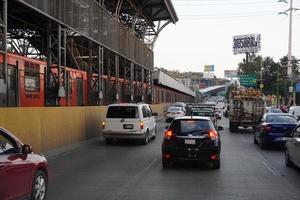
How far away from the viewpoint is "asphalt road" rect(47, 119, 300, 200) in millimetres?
10227

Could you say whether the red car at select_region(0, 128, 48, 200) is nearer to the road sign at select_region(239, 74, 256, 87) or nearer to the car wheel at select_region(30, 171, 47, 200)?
the car wheel at select_region(30, 171, 47, 200)

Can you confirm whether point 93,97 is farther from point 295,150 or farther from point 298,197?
point 298,197

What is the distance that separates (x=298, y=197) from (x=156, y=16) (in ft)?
155

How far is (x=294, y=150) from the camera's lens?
1372 centimetres

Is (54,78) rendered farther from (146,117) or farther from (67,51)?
(67,51)

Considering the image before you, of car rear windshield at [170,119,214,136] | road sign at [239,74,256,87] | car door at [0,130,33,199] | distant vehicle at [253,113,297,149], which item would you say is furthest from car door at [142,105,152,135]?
road sign at [239,74,256,87]

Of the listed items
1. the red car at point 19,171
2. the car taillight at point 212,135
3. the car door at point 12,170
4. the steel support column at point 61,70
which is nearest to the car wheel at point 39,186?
the red car at point 19,171

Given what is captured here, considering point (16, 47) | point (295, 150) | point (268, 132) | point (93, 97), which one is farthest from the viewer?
point (16, 47)

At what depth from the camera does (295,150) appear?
13.6 metres

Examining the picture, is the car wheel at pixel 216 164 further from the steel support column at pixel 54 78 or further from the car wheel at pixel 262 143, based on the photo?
the steel support column at pixel 54 78

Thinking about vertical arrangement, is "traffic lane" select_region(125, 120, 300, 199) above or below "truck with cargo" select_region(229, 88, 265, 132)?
below

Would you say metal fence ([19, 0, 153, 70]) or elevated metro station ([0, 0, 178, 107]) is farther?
metal fence ([19, 0, 153, 70])

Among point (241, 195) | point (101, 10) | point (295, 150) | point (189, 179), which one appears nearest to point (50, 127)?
point (189, 179)

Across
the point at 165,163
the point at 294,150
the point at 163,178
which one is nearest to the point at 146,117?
the point at 165,163
